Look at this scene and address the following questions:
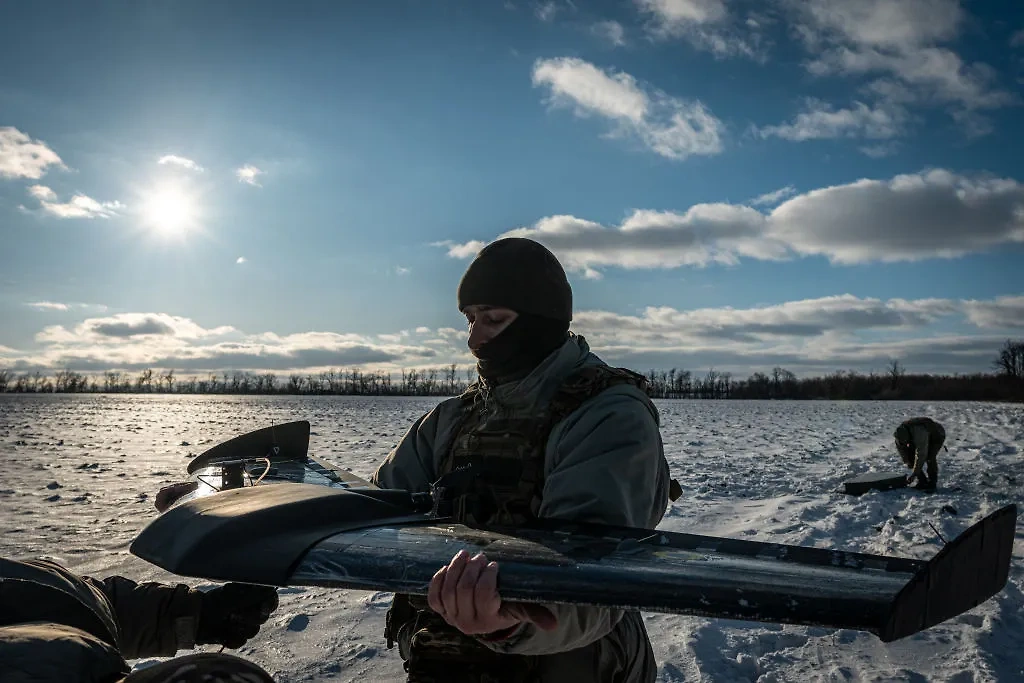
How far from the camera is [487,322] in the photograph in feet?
8.43

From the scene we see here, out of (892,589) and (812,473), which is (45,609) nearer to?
(892,589)

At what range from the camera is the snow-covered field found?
3.47m

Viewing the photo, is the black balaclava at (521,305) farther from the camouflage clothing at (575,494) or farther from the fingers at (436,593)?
the fingers at (436,593)

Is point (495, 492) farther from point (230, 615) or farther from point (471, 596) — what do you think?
point (230, 615)

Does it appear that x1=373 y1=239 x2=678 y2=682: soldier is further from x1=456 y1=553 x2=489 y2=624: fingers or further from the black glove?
the black glove

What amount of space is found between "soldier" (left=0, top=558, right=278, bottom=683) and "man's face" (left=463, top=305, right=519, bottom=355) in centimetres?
120

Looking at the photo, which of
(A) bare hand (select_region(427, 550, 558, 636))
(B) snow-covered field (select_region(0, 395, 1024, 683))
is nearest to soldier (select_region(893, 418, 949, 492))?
(B) snow-covered field (select_region(0, 395, 1024, 683))

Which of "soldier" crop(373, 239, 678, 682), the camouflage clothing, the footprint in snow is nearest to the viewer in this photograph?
"soldier" crop(373, 239, 678, 682)

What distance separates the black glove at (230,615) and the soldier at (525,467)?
52 centimetres

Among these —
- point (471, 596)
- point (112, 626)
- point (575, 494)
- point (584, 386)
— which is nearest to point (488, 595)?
point (471, 596)

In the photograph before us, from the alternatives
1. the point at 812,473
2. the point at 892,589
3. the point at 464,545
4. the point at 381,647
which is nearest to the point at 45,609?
the point at 464,545

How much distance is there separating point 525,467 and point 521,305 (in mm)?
637

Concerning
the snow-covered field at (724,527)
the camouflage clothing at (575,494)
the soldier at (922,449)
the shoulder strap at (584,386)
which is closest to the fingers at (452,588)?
the camouflage clothing at (575,494)

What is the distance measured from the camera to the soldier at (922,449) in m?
8.74
